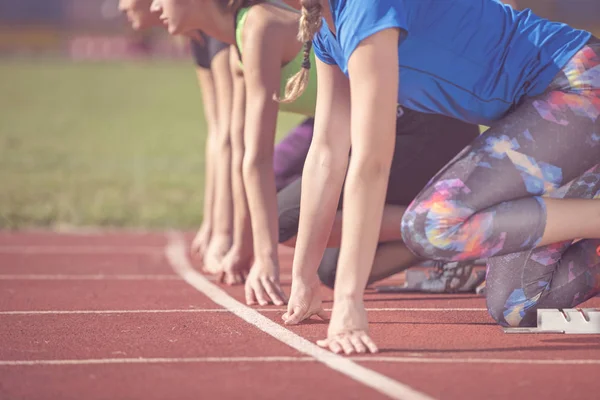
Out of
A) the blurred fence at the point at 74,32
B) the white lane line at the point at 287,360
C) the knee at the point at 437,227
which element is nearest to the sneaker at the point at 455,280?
the knee at the point at 437,227

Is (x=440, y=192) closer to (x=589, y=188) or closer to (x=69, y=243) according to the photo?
(x=589, y=188)

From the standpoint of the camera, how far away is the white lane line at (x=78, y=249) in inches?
260

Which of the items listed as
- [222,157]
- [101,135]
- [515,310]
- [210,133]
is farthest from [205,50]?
[101,135]

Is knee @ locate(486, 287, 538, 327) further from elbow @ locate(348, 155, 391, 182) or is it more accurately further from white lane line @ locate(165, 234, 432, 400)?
elbow @ locate(348, 155, 391, 182)

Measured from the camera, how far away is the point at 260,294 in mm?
4516

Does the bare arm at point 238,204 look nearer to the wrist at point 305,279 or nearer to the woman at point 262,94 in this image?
the woman at point 262,94

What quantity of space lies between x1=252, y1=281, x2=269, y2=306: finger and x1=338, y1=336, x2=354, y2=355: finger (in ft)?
3.71

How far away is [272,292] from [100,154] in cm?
886

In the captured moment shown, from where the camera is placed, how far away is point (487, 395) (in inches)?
115

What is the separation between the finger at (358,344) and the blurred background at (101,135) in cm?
477

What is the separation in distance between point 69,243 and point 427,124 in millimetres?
2953

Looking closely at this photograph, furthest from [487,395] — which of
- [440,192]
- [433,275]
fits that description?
[433,275]

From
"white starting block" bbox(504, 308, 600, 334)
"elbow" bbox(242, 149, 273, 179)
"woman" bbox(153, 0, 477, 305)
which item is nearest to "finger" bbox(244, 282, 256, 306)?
"woman" bbox(153, 0, 477, 305)

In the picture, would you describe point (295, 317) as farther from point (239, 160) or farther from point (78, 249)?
point (78, 249)
